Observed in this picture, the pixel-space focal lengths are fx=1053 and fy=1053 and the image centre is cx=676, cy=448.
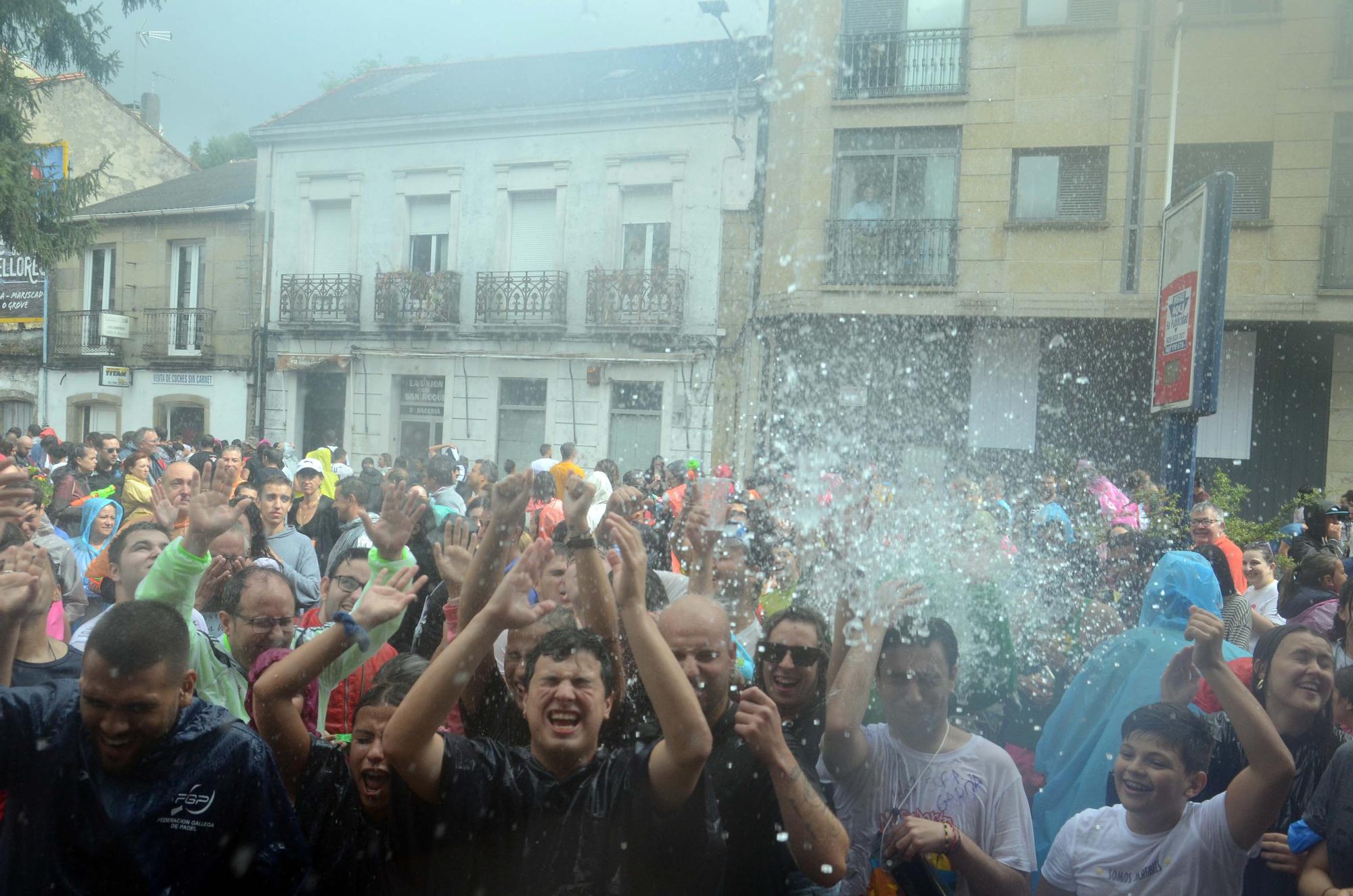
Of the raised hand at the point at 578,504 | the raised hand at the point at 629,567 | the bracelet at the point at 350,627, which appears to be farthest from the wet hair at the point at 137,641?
the raised hand at the point at 578,504

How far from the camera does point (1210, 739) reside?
294 cm

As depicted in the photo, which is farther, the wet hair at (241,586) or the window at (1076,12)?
the window at (1076,12)

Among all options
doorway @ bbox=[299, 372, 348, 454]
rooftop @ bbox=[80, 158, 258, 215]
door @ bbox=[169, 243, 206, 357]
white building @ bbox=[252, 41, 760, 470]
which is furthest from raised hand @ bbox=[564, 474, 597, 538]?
door @ bbox=[169, 243, 206, 357]

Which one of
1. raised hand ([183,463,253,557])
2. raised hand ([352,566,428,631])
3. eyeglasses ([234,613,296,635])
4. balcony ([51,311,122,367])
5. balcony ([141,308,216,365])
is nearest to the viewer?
raised hand ([352,566,428,631])

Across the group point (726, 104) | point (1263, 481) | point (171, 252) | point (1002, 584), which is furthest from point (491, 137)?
point (1263, 481)

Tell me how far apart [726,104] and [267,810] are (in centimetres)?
1367

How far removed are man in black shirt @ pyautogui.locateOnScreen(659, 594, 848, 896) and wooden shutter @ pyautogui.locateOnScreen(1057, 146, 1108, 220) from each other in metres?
12.7

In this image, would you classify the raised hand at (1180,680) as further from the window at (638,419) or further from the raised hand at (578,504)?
the window at (638,419)

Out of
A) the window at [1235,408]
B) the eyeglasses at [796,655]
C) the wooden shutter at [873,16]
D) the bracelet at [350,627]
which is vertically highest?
the wooden shutter at [873,16]

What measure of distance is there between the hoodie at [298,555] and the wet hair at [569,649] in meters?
3.17

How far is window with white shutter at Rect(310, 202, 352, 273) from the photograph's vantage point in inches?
499

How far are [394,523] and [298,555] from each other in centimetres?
265

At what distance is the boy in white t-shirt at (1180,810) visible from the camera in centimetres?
271

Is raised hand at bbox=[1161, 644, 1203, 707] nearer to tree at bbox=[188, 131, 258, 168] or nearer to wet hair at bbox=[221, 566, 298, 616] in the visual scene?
wet hair at bbox=[221, 566, 298, 616]
